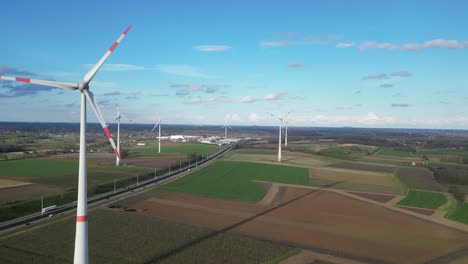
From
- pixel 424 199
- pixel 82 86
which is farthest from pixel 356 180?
pixel 82 86

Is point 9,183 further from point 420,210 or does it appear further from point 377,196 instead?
point 420,210

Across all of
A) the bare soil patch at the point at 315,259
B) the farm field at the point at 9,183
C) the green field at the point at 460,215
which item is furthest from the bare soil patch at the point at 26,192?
the green field at the point at 460,215

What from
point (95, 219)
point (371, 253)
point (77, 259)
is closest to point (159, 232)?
point (95, 219)

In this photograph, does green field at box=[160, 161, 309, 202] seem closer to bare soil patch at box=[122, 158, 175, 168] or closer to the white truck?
bare soil patch at box=[122, 158, 175, 168]

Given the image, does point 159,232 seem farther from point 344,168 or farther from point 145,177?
point 344,168

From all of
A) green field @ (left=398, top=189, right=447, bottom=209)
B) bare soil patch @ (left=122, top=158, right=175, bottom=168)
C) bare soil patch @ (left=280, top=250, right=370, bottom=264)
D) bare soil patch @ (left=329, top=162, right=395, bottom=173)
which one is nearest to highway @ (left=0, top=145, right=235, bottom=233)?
bare soil patch @ (left=122, top=158, right=175, bottom=168)

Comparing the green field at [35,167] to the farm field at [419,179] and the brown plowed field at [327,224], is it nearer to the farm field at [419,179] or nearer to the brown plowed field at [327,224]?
the brown plowed field at [327,224]
